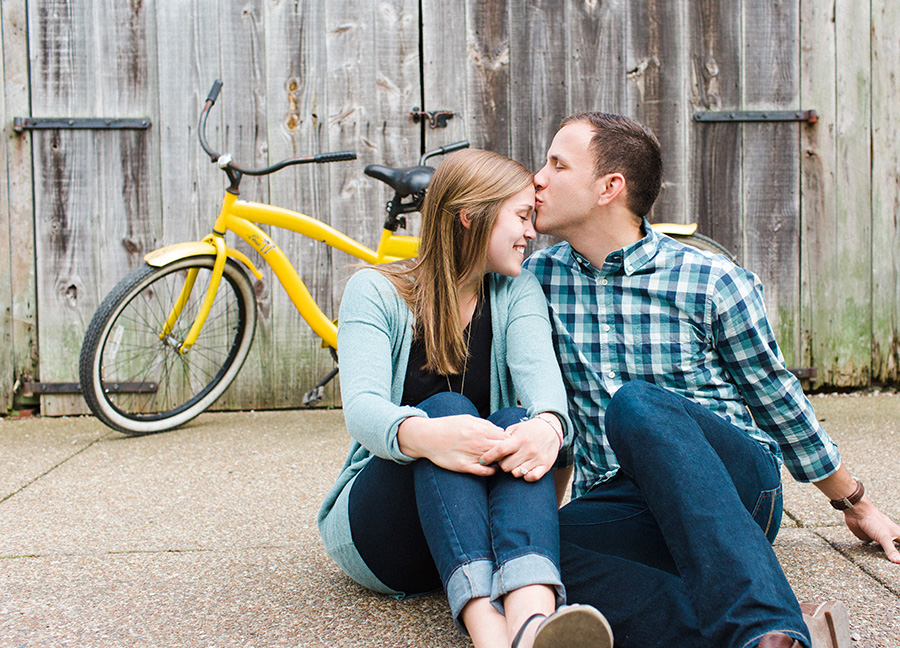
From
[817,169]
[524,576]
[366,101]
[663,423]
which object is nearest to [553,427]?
[663,423]

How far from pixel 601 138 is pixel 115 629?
4.41 ft

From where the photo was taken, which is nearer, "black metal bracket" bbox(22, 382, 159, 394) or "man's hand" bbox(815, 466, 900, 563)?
"man's hand" bbox(815, 466, 900, 563)

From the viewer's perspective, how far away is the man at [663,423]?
1197 millimetres

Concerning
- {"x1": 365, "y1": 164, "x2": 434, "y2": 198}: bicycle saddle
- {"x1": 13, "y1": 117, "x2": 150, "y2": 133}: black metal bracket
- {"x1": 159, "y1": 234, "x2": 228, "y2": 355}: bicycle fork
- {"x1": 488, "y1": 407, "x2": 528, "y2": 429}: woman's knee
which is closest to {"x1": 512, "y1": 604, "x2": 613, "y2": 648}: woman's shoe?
{"x1": 488, "y1": 407, "x2": 528, "y2": 429}: woman's knee

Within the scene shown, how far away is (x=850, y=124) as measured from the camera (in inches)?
138

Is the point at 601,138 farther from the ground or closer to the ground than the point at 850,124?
closer to the ground

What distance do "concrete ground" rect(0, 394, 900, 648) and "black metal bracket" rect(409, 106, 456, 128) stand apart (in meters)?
1.37

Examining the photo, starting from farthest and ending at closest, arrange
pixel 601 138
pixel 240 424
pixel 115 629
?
pixel 240 424, pixel 601 138, pixel 115 629

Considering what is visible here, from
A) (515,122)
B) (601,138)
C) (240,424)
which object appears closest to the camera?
(601,138)

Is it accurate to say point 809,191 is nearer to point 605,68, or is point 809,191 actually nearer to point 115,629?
point 605,68

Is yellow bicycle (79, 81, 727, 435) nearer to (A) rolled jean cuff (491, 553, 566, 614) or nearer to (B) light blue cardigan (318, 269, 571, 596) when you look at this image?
(B) light blue cardigan (318, 269, 571, 596)

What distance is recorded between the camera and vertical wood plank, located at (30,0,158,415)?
332cm

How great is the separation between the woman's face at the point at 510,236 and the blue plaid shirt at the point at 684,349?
17 cm

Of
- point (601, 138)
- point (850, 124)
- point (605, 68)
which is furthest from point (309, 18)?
point (850, 124)
